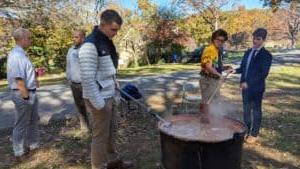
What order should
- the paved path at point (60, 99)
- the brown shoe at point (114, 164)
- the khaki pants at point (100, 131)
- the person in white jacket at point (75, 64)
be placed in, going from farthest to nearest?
the paved path at point (60, 99), the person in white jacket at point (75, 64), the brown shoe at point (114, 164), the khaki pants at point (100, 131)

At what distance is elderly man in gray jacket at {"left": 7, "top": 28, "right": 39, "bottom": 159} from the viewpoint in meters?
5.62

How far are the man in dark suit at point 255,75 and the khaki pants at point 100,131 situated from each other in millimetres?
2308

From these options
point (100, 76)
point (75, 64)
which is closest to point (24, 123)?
point (75, 64)

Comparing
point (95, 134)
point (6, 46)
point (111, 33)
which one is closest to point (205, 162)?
point (95, 134)

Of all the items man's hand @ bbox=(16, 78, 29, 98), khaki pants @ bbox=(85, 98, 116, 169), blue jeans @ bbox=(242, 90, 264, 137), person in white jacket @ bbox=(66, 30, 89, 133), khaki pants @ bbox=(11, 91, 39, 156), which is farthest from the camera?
person in white jacket @ bbox=(66, 30, 89, 133)

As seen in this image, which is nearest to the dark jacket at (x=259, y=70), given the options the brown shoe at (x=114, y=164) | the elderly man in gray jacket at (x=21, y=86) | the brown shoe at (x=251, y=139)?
the brown shoe at (x=251, y=139)

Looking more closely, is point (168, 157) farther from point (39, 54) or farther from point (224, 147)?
point (39, 54)

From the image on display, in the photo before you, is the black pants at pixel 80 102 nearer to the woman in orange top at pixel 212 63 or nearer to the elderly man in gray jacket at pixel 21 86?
the elderly man in gray jacket at pixel 21 86

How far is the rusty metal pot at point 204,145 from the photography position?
436 centimetres

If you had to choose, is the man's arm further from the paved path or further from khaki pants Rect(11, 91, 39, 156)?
the paved path

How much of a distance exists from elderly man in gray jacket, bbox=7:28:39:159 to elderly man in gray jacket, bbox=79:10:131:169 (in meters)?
1.43

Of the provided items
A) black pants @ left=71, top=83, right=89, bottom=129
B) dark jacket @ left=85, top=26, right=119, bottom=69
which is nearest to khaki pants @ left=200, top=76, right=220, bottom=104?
black pants @ left=71, top=83, right=89, bottom=129

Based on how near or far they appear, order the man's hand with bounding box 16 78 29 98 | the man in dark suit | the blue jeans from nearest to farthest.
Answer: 1. the man's hand with bounding box 16 78 29 98
2. the man in dark suit
3. the blue jeans

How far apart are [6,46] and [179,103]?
14993 mm
